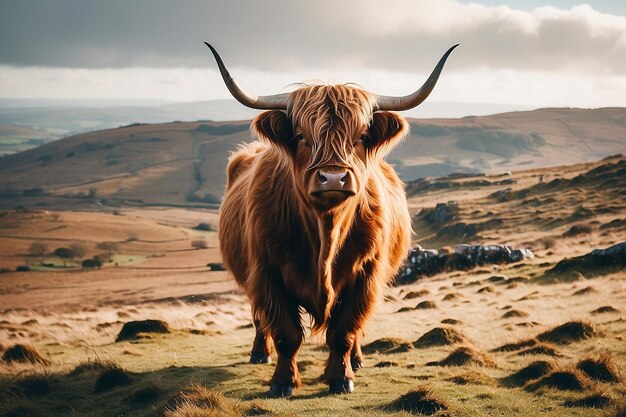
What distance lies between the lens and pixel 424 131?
19262cm

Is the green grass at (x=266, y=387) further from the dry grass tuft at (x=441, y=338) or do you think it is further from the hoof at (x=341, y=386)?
the dry grass tuft at (x=441, y=338)

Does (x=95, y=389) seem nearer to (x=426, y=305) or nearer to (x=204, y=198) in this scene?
(x=426, y=305)

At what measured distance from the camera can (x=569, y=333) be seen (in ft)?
26.4

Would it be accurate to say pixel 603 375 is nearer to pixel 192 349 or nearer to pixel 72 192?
pixel 192 349

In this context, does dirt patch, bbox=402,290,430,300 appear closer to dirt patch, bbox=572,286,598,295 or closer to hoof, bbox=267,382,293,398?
dirt patch, bbox=572,286,598,295

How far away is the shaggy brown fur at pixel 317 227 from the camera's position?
17.6 feet

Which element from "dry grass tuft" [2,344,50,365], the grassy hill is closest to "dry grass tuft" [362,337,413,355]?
the grassy hill

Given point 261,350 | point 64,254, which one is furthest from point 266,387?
point 64,254

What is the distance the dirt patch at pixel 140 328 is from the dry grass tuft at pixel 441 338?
4.66m

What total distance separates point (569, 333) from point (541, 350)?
0.87 m

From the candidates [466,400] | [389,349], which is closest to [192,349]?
[389,349]

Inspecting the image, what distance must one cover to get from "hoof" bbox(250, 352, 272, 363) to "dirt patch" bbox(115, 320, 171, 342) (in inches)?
124

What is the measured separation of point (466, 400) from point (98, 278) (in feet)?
155

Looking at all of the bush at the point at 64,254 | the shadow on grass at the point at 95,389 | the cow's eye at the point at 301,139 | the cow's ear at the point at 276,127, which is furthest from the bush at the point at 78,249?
the cow's eye at the point at 301,139
